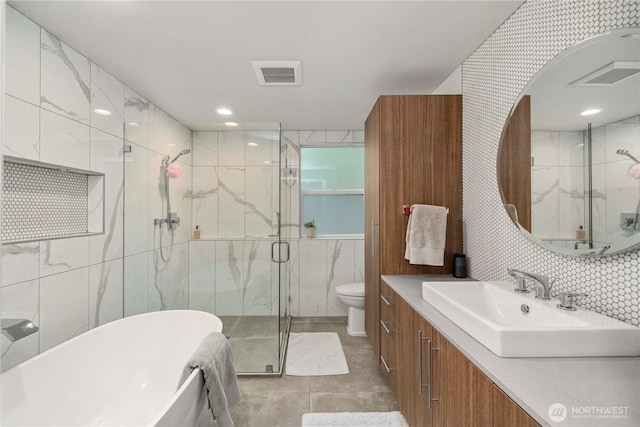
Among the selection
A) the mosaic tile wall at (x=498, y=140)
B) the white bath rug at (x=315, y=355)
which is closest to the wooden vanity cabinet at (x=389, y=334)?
the white bath rug at (x=315, y=355)

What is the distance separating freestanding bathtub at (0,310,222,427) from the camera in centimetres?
140

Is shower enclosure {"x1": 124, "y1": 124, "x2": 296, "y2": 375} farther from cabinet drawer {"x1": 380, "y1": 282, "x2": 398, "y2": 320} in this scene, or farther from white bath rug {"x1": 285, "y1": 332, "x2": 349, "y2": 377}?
cabinet drawer {"x1": 380, "y1": 282, "x2": 398, "y2": 320}

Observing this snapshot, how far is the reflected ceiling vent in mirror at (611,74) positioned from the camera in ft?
3.65

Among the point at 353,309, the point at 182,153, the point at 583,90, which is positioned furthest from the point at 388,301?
the point at 182,153

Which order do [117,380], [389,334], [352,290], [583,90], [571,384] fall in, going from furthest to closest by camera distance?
[352,290], [389,334], [117,380], [583,90], [571,384]

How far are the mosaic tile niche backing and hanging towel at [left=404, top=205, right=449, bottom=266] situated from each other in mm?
2301

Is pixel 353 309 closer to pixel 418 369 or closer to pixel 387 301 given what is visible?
pixel 387 301

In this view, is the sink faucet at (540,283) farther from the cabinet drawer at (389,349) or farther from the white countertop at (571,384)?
the cabinet drawer at (389,349)

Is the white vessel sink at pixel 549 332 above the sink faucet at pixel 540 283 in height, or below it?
below

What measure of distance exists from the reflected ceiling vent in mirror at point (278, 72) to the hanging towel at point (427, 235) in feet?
4.36

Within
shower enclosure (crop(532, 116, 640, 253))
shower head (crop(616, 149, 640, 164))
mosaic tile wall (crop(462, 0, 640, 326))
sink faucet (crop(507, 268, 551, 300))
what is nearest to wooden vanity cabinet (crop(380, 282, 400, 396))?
mosaic tile wall (crop(462, 0, 640, 326))

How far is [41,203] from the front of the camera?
1.82m

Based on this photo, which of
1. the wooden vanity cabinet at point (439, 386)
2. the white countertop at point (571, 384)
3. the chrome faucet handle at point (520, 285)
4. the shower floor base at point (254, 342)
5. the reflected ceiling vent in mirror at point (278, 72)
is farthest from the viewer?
the shower floor base at point (254, 342)

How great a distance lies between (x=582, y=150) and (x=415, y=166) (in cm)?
103
